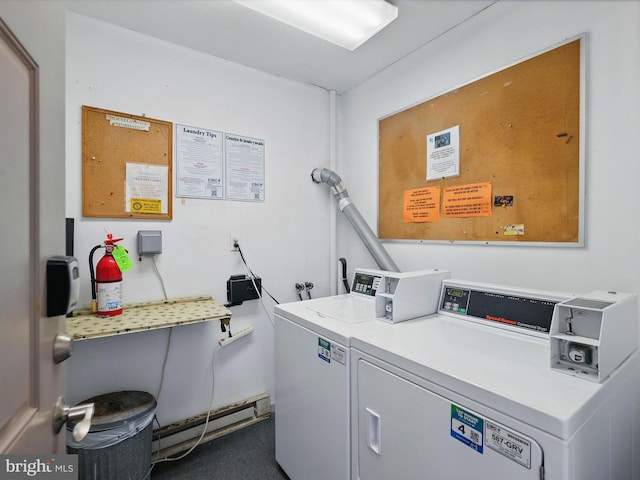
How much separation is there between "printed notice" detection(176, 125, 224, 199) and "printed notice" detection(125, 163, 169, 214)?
0.09 metres

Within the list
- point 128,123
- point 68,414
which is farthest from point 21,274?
point 128,123

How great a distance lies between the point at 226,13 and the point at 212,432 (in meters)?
2.49

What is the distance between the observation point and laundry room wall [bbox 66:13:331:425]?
1.62m

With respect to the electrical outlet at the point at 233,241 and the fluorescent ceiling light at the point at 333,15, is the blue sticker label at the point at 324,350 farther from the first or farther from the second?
the fluorescent ceiling light at the point at 333,15

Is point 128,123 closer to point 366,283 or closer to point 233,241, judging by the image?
point 233,241

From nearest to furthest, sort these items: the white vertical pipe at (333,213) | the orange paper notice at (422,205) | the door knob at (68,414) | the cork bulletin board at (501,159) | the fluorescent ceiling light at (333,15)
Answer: the door knob at (68,414) < the cork bulletin board at (501,159) < the fluorescent ceiling light at (333,15) < the orange paper notice at (422,205) < the white vertical pipe at (333,213)

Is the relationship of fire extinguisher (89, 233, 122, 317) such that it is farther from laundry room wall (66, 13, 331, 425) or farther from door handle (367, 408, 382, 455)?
door handle (367, 408, 382, 455)

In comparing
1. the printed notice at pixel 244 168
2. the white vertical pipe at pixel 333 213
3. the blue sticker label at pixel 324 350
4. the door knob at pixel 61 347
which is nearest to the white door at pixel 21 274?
the door knob at pixel 61 347

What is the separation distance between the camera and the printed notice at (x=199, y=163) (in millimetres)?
1876

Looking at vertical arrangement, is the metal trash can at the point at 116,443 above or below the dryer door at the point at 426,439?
below

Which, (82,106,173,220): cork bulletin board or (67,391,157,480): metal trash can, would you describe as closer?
(67,391,157,480): metal trash can

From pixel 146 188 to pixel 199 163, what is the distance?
354 millimetres

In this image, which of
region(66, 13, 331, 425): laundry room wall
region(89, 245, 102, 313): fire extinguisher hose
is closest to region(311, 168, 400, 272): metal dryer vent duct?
region(66, 13, 331, 425): laundry room wall

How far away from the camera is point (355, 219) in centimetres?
218
